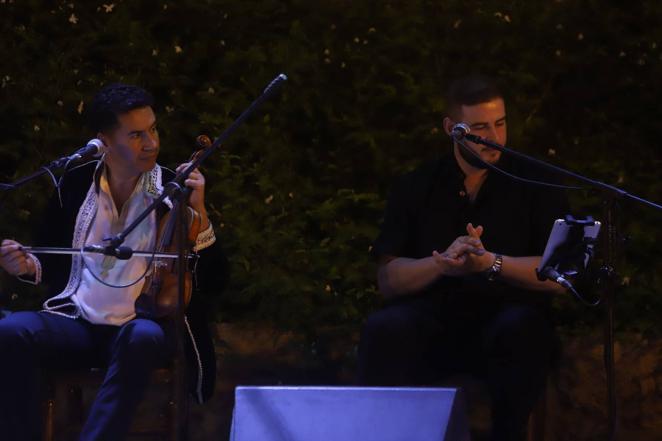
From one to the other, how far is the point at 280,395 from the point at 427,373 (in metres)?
1.05

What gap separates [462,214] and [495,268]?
0.36 m

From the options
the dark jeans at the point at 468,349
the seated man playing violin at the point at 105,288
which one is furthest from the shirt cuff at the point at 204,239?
the dark jeans at the point at 468,349

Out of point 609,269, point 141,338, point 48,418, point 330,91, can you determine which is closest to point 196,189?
point 141,338

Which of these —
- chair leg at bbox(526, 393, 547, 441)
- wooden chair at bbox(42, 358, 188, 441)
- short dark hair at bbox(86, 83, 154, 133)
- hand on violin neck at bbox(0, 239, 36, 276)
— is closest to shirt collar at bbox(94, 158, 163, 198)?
short dark hair at bbox(86, 83, 154, 133)

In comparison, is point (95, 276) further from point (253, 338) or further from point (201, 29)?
point (201, 29)

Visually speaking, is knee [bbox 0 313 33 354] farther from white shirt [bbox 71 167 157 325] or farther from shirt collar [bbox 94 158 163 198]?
shirt collar [bbox 94 158 163 198]

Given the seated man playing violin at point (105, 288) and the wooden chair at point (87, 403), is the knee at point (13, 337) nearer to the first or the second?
the seated man playing violin at point (105, 288)

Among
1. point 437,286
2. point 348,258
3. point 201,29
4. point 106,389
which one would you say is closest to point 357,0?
point 201,29

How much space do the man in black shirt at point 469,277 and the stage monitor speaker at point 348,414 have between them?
30.5 inches

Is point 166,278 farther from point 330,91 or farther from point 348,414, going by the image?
point 330,91

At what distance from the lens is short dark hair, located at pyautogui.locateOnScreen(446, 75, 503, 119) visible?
419 cm

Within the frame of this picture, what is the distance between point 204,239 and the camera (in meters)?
4.11

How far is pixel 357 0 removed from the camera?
5191mm

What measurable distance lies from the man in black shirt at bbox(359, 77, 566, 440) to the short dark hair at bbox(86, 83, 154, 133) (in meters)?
0.98
